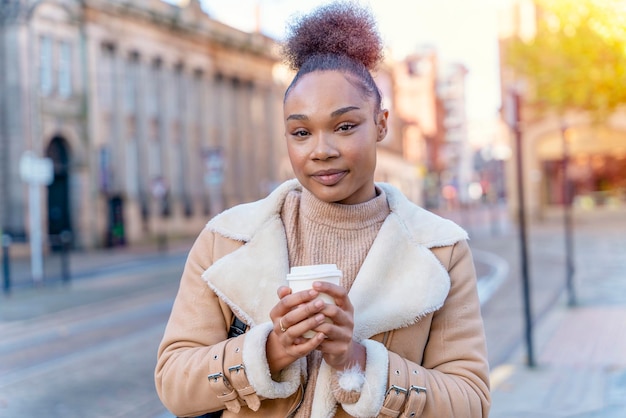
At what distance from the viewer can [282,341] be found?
1.79 m

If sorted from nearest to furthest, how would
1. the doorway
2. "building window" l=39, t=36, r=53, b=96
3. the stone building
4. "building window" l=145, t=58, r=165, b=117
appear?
the stone building → "building window" l=39, t=36, r=53, b=96 → the doorway → "building window" l=145, t=58, r=165, b=117

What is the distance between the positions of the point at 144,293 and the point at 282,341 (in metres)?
14.2

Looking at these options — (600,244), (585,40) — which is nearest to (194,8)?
(600,244)

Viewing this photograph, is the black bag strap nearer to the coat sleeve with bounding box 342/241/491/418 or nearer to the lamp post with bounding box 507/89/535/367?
the coat sleeve with bounding box 342/241/491/418

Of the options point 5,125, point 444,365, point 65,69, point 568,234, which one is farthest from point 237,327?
point 65,69

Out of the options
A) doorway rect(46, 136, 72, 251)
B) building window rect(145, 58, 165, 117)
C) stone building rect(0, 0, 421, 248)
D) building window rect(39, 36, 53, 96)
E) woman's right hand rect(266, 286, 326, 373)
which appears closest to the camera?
woman's right hand rect(266, 286, 326, 373)

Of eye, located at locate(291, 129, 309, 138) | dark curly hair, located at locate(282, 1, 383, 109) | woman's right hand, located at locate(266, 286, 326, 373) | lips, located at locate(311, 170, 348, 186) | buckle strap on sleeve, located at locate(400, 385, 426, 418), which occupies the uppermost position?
dark curly hair, located at locate(282, 1, 383, 109)

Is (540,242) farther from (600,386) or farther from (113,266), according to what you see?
(600,386)

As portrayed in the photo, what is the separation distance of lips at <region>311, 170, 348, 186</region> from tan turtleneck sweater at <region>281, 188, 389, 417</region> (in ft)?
0.30

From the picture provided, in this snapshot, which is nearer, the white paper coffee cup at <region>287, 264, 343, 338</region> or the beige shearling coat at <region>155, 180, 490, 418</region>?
the white paper coffee cup at <region>287, 264, 343, 338</region>

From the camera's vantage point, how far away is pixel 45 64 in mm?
30031

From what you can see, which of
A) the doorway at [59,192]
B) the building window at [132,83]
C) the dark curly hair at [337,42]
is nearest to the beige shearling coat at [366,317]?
the dark curly hair at [337,42]

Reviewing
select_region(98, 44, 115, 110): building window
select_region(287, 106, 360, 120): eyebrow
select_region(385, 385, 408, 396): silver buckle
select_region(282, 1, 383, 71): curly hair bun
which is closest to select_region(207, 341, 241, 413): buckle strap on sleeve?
select_region(385, 385, 408, 396): silver buckle

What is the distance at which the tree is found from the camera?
46.1ft
